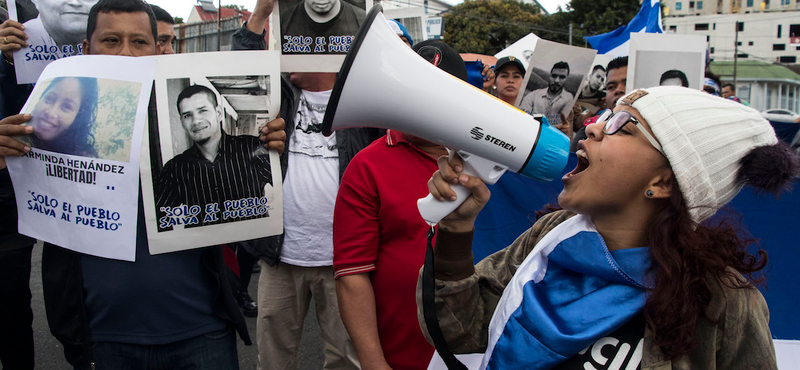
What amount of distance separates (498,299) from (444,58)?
0.82 metres

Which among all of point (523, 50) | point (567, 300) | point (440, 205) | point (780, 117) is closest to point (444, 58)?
point (440, 205)

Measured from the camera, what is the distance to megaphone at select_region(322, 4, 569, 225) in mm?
1354

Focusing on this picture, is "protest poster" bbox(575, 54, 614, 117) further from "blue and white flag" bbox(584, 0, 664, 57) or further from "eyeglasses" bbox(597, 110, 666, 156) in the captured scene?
"eyeglasses" bbox(597, 110, 666, 156)

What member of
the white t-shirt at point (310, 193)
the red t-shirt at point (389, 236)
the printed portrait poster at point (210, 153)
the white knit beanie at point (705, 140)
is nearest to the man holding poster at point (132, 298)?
the printed portrait poster at point (210, 153)

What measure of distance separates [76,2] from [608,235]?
2.15m

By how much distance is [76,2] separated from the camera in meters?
2.17

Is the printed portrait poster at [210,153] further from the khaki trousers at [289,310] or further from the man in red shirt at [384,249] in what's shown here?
the khaki trousers at [289,310]

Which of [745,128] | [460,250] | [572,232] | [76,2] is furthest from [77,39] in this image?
[745,128]

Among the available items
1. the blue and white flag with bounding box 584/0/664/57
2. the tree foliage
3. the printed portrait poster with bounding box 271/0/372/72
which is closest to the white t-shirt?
the printed portrait poster with bounding box 271/0/372/72

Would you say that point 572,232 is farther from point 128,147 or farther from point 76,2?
point 76,2

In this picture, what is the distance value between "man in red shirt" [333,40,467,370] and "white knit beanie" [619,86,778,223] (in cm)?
78

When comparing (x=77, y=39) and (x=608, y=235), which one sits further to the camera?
(x=77, y=39)

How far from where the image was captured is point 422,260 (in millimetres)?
1835

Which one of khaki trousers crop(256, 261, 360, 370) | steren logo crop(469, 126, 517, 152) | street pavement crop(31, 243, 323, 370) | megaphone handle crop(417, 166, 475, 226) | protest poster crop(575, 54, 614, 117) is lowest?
street pavement crop(31, 243, 323, 370)
